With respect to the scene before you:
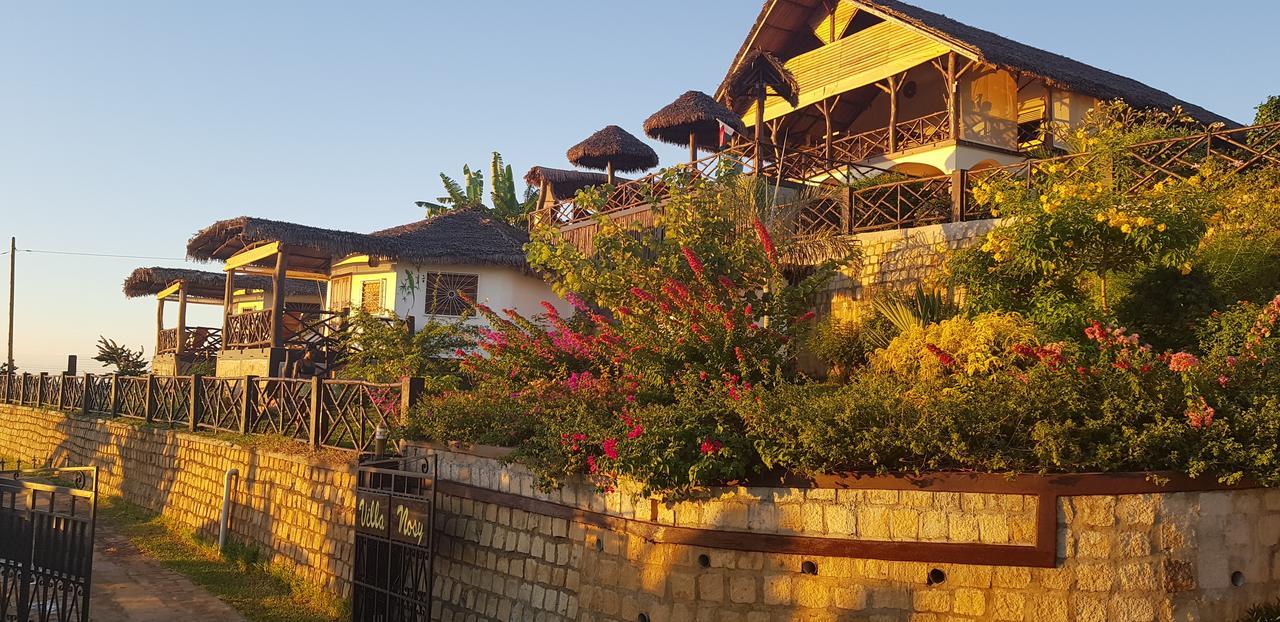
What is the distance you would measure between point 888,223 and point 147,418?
14.4m

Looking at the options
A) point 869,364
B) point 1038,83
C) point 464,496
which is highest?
point 1038,83

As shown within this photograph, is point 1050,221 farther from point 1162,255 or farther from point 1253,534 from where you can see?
point 1253,534

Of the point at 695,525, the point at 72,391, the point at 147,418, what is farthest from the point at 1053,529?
the point at 72,391

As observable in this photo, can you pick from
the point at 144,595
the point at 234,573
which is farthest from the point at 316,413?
the point at 144,595

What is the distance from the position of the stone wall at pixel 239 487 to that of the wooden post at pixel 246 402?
474mm

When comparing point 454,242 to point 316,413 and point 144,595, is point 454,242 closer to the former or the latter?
point 316,413

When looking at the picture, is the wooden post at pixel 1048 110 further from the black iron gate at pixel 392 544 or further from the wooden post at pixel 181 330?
the wooden post at pixel 181 330

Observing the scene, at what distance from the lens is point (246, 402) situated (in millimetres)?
16094

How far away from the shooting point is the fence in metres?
12.7

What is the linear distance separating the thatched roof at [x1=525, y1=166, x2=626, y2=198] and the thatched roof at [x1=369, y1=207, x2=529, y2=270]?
197 centimetres

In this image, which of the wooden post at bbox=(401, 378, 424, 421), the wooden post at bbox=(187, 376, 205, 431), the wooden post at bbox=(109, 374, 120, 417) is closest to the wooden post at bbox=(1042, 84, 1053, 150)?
the wooden post at bbox=(401, 378, 424, 421)

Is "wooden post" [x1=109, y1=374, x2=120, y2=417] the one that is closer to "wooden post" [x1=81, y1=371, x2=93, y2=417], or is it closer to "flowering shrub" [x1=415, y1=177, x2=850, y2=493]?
"wooden post" [x1=81, y1=371, x2=93, y2=417]

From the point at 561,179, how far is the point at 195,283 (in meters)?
11.7

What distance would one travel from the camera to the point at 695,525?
8.34 m
